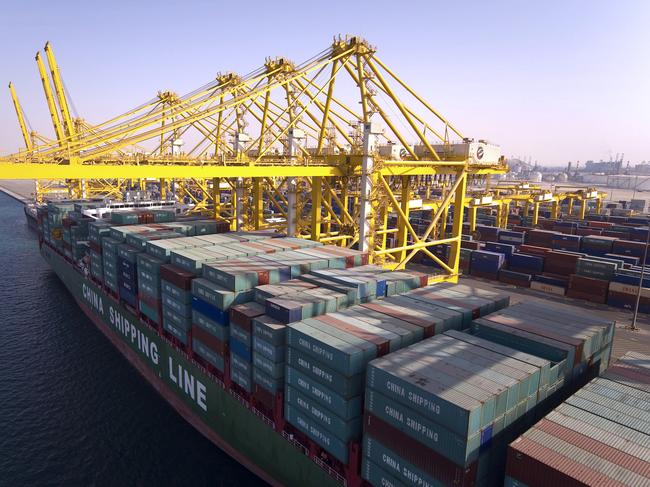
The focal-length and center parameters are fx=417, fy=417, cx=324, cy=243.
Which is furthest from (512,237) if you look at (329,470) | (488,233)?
(329,470)

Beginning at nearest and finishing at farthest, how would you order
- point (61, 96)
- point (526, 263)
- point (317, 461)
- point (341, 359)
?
point (341, 359) → point (317, 461) → point (526, 263) → point (61, 96)

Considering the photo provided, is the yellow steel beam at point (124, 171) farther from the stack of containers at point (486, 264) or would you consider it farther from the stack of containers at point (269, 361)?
the stack of containers at point (486, 264)

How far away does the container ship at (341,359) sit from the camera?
15.4 metres

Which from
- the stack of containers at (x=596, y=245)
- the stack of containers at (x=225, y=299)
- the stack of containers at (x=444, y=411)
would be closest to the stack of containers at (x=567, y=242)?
the stack of containers at (x=596, y=245)

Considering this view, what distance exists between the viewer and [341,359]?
17.7 m

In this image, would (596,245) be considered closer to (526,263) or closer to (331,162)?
(526,263)

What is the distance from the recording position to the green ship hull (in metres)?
21.9

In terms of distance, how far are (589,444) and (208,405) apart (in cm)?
2243

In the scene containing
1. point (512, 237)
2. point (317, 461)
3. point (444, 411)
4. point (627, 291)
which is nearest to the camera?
point (444, 411)

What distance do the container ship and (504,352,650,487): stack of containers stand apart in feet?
4.35

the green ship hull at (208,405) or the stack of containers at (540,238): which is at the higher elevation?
the stack of containers at (540,238)

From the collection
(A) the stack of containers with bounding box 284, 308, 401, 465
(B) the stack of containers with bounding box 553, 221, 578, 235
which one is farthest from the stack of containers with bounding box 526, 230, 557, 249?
(A) the stack of containers with bounding box 284, 308, 401, 465

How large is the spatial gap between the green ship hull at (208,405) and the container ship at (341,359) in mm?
131

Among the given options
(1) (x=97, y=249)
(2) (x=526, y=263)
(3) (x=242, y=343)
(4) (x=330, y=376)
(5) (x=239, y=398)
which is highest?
(1) (x=97, y=249)
